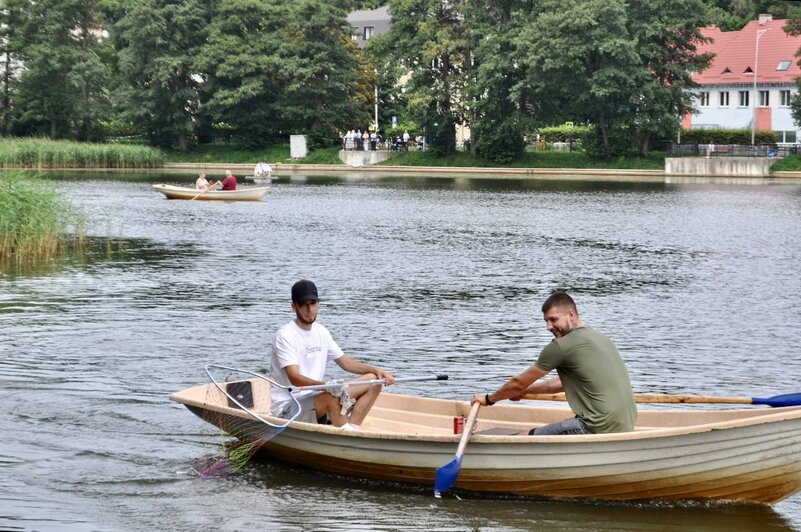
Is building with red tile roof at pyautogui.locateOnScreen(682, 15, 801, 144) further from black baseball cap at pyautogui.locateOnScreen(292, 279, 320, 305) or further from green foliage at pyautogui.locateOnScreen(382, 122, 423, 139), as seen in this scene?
black baseball cap at pyautogui.locateOnScreen(292, 279, 320, 305)

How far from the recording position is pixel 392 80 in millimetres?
83188

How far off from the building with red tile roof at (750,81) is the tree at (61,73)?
4434cm

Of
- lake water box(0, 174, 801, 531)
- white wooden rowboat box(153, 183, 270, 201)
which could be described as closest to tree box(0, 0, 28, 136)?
white wooden rowboat box(153, 183, 270, 201)

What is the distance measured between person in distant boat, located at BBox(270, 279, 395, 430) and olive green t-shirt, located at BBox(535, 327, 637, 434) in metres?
2.01

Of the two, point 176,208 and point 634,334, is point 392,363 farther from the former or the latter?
point 176,208

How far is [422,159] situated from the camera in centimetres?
8381

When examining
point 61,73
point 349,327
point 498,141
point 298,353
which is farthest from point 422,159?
point 298,353

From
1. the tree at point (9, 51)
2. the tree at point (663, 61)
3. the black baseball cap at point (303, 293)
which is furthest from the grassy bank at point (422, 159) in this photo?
the black baseball cap at point (303, 293)

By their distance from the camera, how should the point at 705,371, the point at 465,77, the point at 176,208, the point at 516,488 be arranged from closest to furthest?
the point at 516,488, the point at 705,371, the point at 176,208, the point at 465,77

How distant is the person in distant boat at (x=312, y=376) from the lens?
11.7m

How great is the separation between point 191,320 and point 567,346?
11.5 meters

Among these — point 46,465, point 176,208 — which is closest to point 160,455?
point 46,465

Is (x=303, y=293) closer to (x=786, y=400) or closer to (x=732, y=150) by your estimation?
(x=786, y=400)

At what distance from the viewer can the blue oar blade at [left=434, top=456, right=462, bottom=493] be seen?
1066 centimetres
